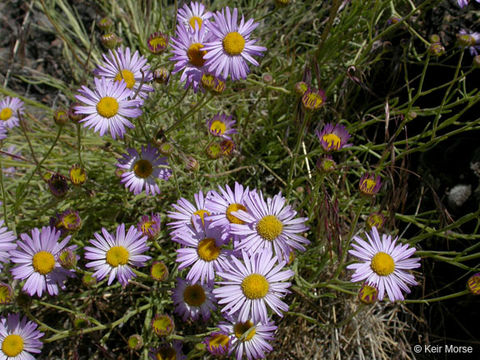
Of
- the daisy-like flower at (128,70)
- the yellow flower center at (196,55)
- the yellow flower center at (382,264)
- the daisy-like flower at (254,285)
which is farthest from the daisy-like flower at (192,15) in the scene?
the yellow flower center at (382,264)

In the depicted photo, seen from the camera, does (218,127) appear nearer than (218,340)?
No

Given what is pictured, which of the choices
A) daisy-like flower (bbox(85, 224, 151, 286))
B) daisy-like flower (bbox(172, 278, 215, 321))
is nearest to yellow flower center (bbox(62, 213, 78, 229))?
→ daisy-like flower (bbox(85, 224, 151, 286))

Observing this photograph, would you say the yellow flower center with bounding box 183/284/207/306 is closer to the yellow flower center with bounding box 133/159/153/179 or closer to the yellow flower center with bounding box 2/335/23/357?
the yellow flower center with bounding box 133/159/153/179

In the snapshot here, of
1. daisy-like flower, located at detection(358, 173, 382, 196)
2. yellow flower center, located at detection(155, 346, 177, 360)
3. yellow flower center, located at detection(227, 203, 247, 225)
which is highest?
daisy-like flower, located at detection(358, 173, 382, 196)

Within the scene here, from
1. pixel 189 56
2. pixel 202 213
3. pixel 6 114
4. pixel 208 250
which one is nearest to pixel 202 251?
pixel 208 250

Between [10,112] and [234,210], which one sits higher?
[10,112]

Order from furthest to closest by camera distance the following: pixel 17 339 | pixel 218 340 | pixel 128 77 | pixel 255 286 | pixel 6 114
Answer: pixel 6 114
pixel 128 77
pixel 17 339
pixel 218 340
pixel 255 286

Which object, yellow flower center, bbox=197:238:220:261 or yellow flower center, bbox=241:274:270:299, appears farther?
yellow flower center, bbox=197:238:220:261

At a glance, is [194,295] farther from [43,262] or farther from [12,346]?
[12,346]
